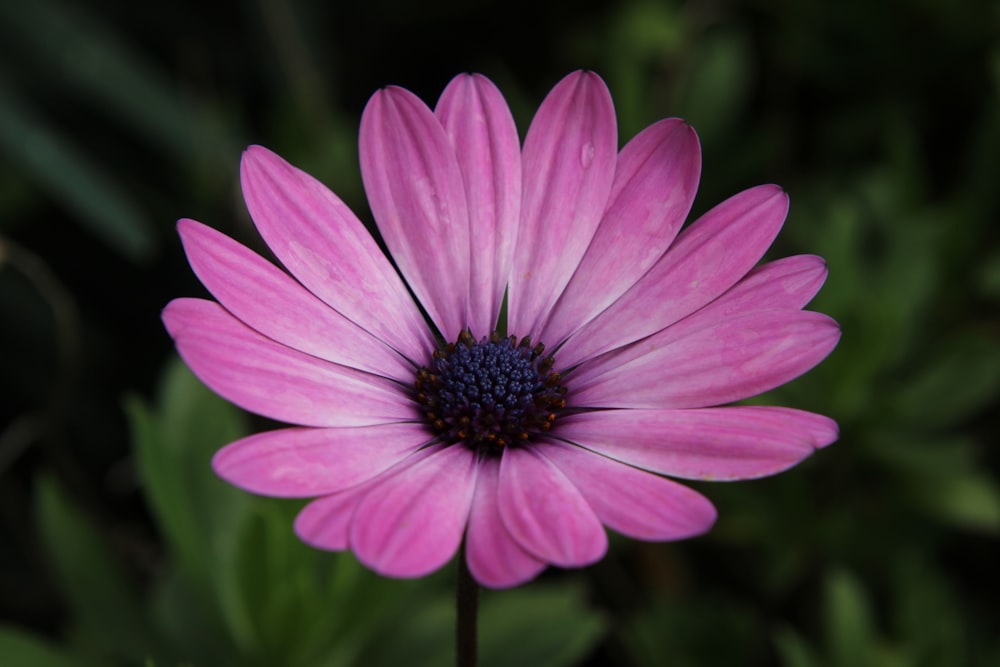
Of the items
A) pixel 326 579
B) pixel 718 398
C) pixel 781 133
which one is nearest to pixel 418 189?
pixel 718 398

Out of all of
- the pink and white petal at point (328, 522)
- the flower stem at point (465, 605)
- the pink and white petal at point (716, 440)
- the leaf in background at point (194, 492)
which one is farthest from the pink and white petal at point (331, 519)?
the leaf in background at point (194, 492)

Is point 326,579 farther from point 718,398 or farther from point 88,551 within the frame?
point 718,398

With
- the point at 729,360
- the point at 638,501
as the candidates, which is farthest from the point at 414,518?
the point at 729,360

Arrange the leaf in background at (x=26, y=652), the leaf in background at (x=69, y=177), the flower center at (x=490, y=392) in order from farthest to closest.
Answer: the leaf in background at (x=69, y=177), the leaf in background at (x=26, y=652), the flower center at (x=490, y=392)

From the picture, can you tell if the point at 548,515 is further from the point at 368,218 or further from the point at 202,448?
the point at 368,218

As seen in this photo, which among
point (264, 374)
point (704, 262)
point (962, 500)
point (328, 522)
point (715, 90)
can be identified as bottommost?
point (962, 500)

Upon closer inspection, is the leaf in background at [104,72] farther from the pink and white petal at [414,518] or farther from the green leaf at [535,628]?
the pink and white petal at [414,518]

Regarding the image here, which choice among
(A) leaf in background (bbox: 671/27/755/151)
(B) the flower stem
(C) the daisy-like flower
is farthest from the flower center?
(A) leaf in background (bbox: 671/27/755/151)
